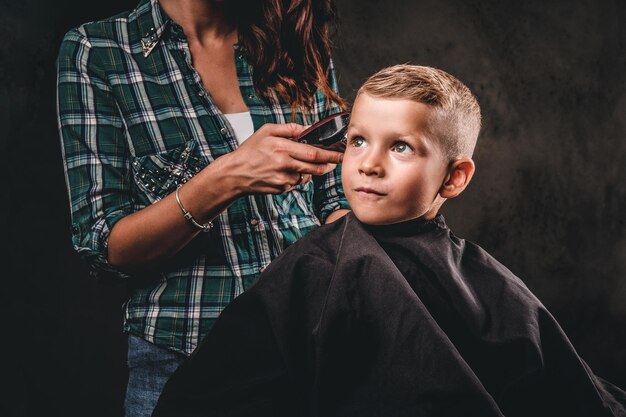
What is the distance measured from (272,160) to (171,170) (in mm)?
317

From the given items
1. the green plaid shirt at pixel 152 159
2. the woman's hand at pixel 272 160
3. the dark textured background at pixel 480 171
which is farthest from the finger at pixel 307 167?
the dark textured background at pixel 480 171

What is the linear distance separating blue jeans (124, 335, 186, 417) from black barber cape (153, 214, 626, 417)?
0.24 m

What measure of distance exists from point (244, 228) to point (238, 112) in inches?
12.1

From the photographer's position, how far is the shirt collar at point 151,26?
1.33 meters

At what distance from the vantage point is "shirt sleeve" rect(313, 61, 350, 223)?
1507 millimetres

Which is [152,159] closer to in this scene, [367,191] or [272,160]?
[272,160]

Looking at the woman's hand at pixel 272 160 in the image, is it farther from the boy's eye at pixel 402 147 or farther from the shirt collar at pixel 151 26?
the shirt collar at pixel 151 26

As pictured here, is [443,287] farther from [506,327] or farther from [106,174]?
[106,174]

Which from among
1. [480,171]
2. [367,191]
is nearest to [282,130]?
[367,191]

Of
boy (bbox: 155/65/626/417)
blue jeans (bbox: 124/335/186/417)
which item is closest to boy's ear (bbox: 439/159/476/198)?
boy (bbox: 155/65/626/417)

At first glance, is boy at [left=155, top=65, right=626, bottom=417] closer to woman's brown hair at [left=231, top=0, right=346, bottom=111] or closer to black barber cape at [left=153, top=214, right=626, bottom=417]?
black barber cape at [left=153, top=214, right=626, bottom=417]

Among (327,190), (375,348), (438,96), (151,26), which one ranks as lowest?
(375,348)

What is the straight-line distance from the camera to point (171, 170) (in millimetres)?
1280

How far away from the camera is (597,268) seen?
2.91 metres
